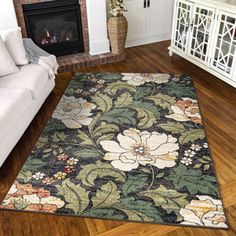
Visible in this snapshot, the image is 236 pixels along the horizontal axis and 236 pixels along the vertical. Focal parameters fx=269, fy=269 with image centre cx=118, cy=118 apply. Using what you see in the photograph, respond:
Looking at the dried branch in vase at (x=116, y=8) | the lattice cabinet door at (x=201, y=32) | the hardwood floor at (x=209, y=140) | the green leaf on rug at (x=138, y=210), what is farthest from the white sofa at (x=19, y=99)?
the lattice cabinet door at (x=201, y=32)

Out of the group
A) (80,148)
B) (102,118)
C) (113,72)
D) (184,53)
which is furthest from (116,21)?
(80,148)

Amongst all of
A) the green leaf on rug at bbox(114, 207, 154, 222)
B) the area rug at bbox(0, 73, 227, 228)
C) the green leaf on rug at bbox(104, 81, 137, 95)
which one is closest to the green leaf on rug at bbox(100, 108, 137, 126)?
the area rug at bbox(0, 73, 227, 228)

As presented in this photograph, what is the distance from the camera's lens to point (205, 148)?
7.29ft

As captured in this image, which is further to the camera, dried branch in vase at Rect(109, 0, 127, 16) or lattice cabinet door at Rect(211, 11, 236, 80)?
dried branch in vase at Rect(109, 0, 127, 16)

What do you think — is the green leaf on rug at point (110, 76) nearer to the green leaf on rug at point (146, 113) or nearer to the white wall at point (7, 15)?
the green leaf on rug at point (146, 113)

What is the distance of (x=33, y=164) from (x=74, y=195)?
0.49 meters

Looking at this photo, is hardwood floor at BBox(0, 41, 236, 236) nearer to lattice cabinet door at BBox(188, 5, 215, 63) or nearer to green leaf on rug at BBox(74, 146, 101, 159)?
lattice cabinet door at BBox(188, 5, 215, 63)

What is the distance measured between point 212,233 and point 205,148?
2.53ft

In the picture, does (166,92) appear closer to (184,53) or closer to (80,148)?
A: (184,53)

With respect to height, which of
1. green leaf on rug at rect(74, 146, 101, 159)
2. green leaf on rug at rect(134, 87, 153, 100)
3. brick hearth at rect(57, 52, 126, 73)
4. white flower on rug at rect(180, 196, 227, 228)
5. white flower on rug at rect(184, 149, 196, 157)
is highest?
brick hearth at rect(57, 52, 126, 73)

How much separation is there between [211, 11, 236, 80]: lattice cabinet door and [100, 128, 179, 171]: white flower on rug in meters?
1.13

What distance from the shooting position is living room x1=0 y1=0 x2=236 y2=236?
1752 mm

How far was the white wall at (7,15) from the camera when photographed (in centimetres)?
310

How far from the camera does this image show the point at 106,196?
1856 mm
